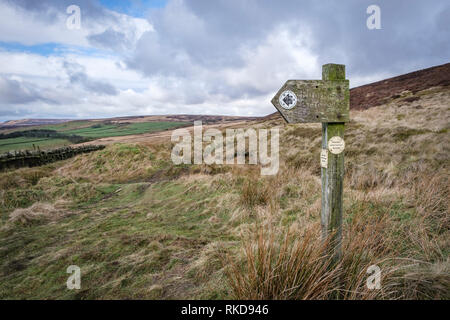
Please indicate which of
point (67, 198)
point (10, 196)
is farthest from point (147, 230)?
point (10, 196)

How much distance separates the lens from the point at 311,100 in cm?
224

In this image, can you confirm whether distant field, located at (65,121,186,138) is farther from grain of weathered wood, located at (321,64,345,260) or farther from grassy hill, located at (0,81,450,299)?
grain of weathered wood, located at (321,64,345,260)

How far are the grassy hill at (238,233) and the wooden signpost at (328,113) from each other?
0.33 meters

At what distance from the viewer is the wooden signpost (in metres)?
2.24

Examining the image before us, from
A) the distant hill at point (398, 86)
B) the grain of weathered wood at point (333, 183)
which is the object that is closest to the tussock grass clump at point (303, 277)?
the grain of weathered wood at point (333, 183)

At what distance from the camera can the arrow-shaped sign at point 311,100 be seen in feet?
7.32

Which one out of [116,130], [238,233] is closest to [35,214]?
[238,233]

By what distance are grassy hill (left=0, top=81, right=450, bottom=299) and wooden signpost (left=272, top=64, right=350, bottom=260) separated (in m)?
0.33

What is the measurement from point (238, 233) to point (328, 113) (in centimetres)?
316

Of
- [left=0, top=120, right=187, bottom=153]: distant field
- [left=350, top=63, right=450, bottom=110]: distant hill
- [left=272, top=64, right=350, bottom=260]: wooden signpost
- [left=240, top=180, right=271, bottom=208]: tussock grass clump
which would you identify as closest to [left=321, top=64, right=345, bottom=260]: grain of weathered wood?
[left=272, top=64, right=350, bottom=260]: wooden signpost

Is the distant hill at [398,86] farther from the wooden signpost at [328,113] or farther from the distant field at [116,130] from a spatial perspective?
the distant field at [116,130]

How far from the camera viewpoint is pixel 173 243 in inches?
173

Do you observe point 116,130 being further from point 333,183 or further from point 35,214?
point 333,183
